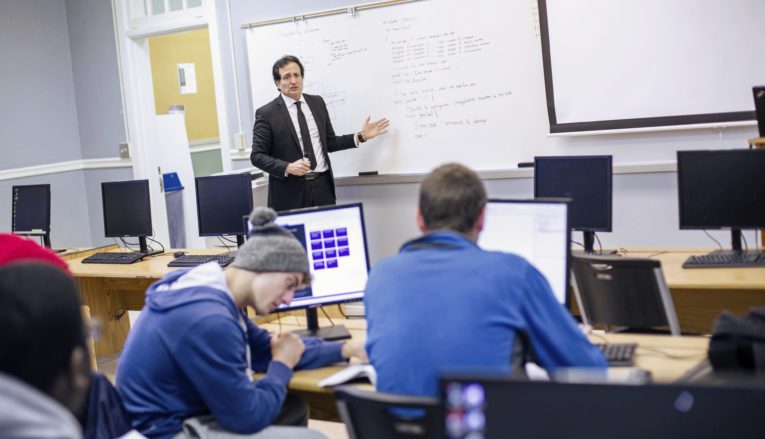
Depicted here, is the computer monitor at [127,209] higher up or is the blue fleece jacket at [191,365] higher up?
the computer monitor at [127,209]

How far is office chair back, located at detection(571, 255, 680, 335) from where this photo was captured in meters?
2.71

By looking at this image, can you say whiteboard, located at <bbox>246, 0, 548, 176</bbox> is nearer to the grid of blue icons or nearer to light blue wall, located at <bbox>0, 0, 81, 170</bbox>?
light blue wall, located at <bbox>0, 0, 81, 170</bbox>

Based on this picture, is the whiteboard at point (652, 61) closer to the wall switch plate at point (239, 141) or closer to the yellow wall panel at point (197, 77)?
the wall switch plate at point (239, 141)

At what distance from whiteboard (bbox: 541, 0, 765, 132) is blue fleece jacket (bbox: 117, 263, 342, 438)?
10.5 feet

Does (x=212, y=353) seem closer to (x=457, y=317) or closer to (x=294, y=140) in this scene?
(x=457, y=317)

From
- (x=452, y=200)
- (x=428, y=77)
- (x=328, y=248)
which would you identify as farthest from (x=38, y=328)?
(x=428, y=77)

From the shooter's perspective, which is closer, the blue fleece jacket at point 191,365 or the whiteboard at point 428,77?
the blue fleece jacket at point 191,365

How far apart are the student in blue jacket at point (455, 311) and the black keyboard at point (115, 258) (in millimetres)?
3214

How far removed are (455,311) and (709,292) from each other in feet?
6.48

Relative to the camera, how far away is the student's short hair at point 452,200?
2074 millimetres

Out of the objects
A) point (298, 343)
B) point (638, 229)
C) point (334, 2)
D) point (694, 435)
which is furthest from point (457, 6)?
point (694, 435)

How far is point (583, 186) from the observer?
392cm

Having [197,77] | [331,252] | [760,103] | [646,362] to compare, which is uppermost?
[197,77]

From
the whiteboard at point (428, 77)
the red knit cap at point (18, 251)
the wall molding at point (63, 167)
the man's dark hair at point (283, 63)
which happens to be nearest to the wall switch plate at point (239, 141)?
the whiteboard at point (428, 77)
